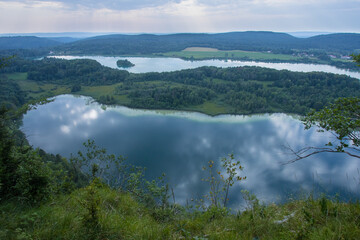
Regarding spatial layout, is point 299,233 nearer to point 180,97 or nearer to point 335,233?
point 335,233

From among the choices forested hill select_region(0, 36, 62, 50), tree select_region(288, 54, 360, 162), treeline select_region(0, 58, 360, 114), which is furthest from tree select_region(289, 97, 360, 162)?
forested hill select_region(0, 36, 62, 50)

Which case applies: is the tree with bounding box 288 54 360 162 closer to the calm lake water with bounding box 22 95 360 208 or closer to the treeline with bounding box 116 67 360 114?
the calm lake water with bounding box 22 95 360 208

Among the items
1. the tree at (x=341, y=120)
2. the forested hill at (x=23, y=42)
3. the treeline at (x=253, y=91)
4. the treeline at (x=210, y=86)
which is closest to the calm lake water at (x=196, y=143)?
the treeline at (x=253, y=91)

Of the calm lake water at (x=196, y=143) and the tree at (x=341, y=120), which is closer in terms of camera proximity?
the tree at (x=341, y=120)

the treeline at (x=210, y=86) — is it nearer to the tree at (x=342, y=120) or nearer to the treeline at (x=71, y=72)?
the treeline at (x=71, y=72)

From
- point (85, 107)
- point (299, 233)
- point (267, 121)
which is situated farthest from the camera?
point (85, 107)

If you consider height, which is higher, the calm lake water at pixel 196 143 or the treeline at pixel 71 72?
the treeline at pixel 71 72

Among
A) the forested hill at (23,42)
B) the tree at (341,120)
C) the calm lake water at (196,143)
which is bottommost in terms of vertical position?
the calm lake water at (196,143)

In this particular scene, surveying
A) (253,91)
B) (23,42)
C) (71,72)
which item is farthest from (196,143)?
(23,42)

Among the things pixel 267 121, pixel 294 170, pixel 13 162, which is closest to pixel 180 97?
pixel 267 121
